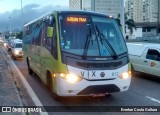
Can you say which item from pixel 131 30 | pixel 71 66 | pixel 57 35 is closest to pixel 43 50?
pixel 57 35

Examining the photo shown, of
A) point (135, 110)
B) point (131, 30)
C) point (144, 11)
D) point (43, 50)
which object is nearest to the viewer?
point (135, 110)

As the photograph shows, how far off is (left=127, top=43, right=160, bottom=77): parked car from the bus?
4.49m

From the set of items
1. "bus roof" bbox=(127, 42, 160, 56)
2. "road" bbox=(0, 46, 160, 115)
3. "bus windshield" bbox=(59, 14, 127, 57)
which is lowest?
"road" bbox=(0, 46, 160, 115)

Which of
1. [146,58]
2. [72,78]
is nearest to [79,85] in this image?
[72,78]

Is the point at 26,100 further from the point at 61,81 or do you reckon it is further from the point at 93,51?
the point at 93,51

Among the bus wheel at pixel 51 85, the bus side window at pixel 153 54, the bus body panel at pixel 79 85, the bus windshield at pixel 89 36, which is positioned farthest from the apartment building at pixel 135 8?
the bus body panel at pixel 79 85

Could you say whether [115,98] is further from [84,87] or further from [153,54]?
[153,54]

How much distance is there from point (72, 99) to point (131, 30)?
3397 inches

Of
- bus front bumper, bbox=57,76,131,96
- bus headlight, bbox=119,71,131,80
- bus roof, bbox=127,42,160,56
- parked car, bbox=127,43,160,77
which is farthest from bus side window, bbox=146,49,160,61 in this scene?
bus front bumper, bbox=57,76,131,96

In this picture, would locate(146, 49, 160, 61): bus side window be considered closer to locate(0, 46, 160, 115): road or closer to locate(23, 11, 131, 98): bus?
locate(0, 46, 160, 115): road

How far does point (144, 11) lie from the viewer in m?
126

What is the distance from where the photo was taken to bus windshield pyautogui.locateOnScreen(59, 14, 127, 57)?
8.85 m

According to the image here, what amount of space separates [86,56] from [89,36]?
0.74 m

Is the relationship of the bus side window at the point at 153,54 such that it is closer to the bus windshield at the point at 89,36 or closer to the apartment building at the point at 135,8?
the bus windshield at the point at 89,36
